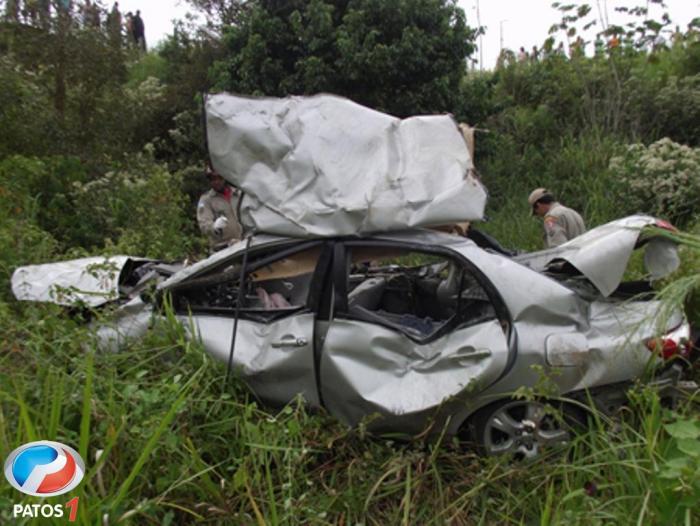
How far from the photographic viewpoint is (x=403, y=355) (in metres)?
3.56

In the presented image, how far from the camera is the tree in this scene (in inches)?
343

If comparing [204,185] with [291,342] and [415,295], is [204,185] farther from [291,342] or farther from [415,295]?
[291,342]

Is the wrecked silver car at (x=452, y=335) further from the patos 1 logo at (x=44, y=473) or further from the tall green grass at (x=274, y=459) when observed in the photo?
the patos 1 logo at (x=44, y=473)

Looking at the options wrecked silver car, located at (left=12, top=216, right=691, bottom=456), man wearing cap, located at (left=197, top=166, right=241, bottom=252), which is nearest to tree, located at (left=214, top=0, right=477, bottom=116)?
man wearing cap, located at (left=197, top=166, right=241, bottom=252)

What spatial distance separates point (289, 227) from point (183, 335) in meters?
0.90

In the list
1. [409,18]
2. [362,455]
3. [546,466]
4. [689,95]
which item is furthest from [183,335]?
[689,95]

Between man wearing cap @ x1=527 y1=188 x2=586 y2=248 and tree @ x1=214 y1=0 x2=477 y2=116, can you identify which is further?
tree @ x1=214 y1=0 x2=477 y2=116

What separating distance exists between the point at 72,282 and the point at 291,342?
6.15 feet

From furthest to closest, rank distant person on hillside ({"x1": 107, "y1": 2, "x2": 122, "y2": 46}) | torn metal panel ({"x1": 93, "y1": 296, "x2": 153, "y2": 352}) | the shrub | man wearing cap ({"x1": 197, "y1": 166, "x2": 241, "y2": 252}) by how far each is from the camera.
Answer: distant person on hillside ({"x1": 107, "y1": 2, "x2": 122, "y2": 46}), the shrub, man wearing cap ({"x1": 197, "y1": 166, "x2": 241, "y2": 252}), torn metal panel ({"x1": 93, "y1": 296, "x2": 153, "y2": 352})

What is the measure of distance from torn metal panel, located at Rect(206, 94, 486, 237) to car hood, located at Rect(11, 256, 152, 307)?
1.14 meters

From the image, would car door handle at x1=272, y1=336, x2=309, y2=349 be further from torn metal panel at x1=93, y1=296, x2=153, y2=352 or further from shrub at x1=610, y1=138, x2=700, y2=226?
shrub at x1=610, y1=138, x2=700, y2=226

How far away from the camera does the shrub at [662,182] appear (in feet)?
26.2

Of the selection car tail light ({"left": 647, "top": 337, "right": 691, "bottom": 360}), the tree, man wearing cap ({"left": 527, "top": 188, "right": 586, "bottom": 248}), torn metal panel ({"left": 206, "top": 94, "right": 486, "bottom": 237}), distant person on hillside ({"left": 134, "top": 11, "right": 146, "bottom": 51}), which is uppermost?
distant person on hillside ({"left": 134, "top": 11, "right": 146, "bottom": 51})

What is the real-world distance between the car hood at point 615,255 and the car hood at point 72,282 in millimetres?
2917
